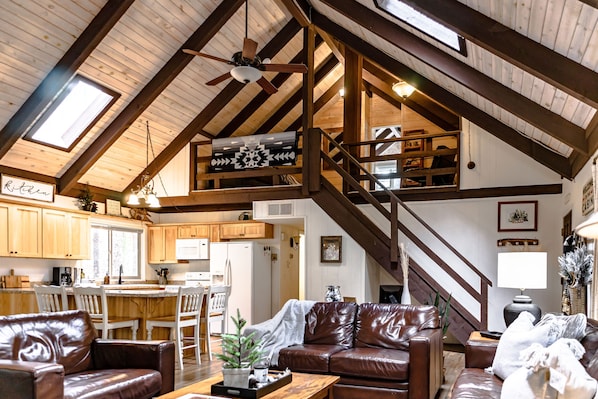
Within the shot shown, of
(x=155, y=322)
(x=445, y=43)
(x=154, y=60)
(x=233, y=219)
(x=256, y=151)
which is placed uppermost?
(x=154, y=60)

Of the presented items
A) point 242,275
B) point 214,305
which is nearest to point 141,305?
point 214,305

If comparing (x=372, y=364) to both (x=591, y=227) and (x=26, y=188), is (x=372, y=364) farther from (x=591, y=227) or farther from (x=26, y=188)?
(x=26, y=188)

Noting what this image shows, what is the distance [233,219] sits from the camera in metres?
9.90

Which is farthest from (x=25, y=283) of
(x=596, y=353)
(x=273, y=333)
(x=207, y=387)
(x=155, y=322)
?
(x=596, y=353)

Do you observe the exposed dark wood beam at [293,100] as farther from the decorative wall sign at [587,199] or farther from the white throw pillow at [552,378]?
the white throw pillow at [552,378]

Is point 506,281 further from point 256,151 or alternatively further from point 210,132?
point 210,132

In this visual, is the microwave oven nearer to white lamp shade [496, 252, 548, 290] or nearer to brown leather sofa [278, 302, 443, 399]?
brown leather sofa [278, 302, 443, 399]

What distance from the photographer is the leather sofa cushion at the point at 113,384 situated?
10.6 feet

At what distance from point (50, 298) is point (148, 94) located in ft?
10.9

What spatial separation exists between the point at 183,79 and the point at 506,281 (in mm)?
5780

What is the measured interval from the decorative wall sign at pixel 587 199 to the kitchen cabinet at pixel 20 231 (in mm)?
7008

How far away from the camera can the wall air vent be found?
8.28 meters

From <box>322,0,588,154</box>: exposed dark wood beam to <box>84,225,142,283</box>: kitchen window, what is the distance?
5766 mm

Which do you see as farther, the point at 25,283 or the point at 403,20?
the point at 25,283
